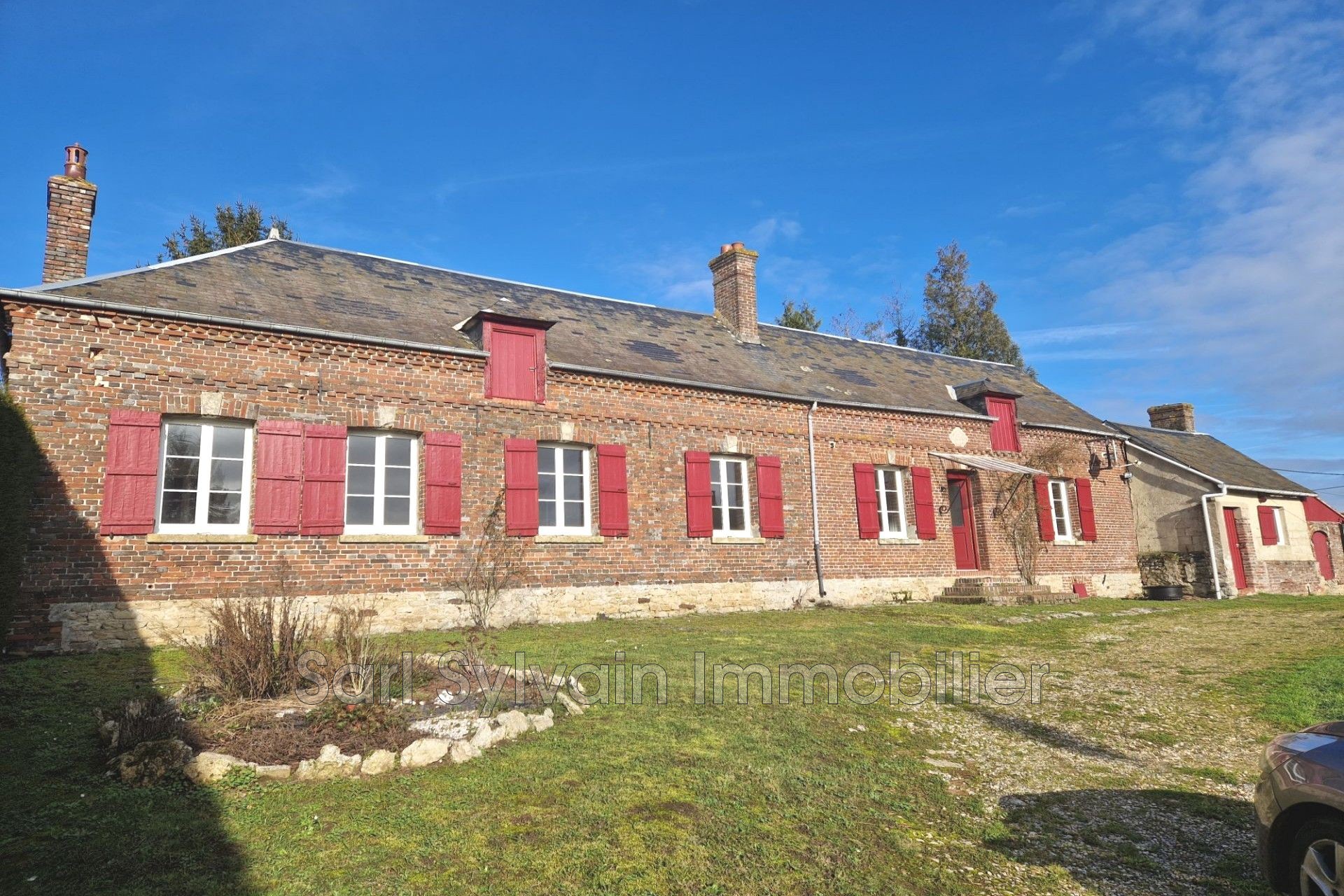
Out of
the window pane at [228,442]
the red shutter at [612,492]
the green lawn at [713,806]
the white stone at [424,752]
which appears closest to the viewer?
the green lawn at [713,806]

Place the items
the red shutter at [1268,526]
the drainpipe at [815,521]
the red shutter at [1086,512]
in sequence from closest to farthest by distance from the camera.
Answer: the drainpipe at [815,521], the red shutter at [1086,512], the red shutter at [1268,526]

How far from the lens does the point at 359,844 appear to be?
143 inches

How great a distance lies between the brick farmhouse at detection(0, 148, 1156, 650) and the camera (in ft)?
29.2

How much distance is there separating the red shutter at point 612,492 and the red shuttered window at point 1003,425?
9.33 metres

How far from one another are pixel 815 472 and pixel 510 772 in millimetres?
10718

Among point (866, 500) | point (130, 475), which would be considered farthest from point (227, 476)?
point (866, 500)

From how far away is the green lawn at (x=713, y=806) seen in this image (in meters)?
3.45

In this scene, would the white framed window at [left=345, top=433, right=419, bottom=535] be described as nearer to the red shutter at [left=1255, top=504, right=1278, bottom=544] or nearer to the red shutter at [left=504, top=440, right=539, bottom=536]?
the red shutter at [left=504, top=440, right=539, bottom=536]

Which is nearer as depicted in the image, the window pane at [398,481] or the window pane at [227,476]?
the window pane at [227,476]

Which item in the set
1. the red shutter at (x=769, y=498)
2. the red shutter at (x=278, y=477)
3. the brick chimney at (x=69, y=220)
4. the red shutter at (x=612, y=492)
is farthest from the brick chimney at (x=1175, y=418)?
the brick chimney at (x=69, y=220)

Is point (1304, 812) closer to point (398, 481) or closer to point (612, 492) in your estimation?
point (612, 492)

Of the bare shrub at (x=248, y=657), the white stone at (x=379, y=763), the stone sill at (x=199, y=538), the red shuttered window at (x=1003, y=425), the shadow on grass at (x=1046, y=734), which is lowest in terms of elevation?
the shadow on grass at (x=1046, y=734)

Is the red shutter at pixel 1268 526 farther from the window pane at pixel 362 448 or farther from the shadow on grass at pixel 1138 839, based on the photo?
the window pane at pixel 362 448

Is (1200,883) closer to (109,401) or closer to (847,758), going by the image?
(847,758)
